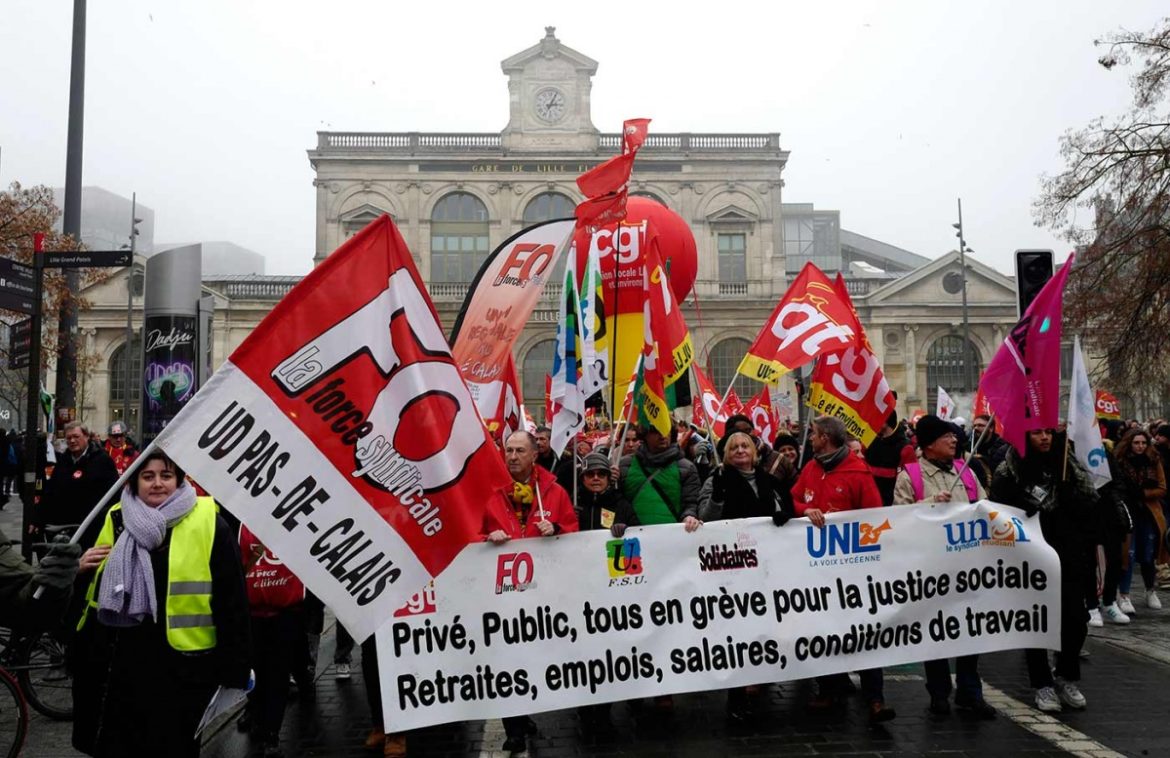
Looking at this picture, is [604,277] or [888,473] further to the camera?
[604,277]

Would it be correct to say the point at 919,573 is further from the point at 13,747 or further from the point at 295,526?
the point at 13,747

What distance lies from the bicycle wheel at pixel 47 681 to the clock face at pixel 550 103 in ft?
141

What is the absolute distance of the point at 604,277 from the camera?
29.8 ft

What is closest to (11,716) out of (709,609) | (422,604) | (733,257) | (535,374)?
(422,604)

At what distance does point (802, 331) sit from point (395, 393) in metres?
5.26

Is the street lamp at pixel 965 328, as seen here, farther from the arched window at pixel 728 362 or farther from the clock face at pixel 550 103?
the clock face at pixel 550 103

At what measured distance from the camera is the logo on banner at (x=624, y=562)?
5.54m

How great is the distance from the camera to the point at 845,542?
19.2 feet

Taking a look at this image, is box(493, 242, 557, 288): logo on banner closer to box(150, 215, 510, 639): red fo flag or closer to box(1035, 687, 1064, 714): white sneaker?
box(150, 215, 510, 639): red fo flag

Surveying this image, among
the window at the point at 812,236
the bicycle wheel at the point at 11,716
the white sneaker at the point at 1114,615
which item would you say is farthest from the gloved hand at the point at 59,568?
the window at the point at 812,236

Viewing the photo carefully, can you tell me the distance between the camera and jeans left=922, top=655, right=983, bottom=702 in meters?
5.89

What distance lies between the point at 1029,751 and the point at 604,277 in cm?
563

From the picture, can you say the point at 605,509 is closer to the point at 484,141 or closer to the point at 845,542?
the point at 845,542

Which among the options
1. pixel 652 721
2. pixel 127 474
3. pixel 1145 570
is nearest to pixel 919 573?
pixel 652 721
